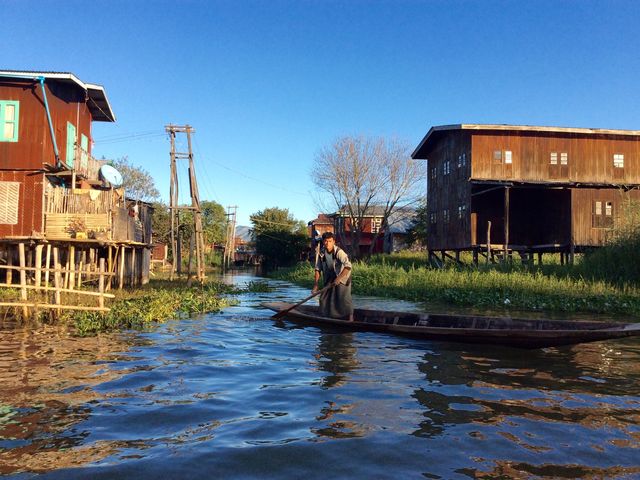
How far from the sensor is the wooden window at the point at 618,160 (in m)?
26.2

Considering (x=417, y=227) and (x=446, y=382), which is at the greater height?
(x=417, y=227)

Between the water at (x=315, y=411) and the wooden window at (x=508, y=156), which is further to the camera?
the wooden window at (x=508, y=156)

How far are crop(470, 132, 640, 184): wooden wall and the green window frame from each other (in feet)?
66.9

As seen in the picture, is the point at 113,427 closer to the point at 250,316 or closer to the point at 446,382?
the point at 446,382

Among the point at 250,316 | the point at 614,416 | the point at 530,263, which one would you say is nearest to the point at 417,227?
the point at 530,263

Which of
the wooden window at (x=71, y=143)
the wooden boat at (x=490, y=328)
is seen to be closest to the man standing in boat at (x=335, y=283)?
the wooden boat at (x=490, y=328)

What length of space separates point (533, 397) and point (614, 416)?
0.86 meters

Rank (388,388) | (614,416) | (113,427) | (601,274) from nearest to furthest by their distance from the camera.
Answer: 1. (113,427)
2. (614,416)
3. (388,388)
4. (601,274)

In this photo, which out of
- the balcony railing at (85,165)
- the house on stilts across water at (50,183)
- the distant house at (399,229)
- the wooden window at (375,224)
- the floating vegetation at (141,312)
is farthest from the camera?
the wooden window at (375,224)

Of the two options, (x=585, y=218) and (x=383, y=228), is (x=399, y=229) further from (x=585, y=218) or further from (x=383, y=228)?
(x=585, y=218)

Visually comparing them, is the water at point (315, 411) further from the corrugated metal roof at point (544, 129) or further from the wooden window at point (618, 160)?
the wooden window at point (618, 160)

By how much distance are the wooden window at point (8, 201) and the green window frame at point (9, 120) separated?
1.59 m

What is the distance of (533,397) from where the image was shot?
5672mm

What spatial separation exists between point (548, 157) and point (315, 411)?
978 inches
